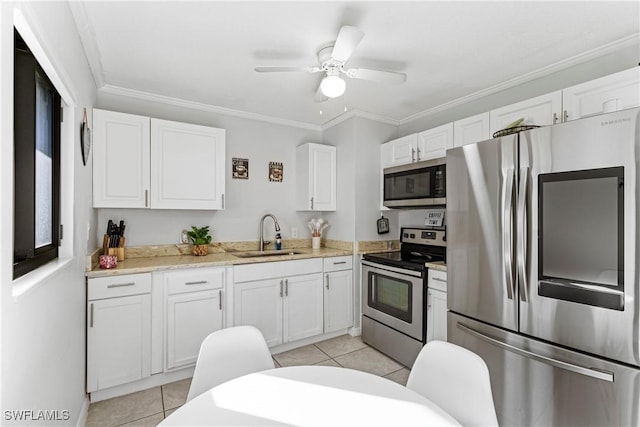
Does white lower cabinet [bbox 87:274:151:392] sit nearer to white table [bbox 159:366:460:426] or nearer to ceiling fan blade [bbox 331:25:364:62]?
white table [bbox 159:366:460:426]

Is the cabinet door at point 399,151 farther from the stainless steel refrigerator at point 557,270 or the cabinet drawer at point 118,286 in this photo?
the cabinet drawer at point 118,286

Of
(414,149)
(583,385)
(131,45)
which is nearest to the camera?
(583,385)

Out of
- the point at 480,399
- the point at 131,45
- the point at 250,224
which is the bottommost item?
the point at 480,399

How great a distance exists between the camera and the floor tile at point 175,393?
2.17 metres

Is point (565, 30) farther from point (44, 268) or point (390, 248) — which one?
point (44, 268)

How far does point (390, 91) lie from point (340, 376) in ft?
8.06

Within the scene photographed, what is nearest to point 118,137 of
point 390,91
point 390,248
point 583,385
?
point 390,91

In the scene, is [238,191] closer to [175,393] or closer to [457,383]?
[175,393]

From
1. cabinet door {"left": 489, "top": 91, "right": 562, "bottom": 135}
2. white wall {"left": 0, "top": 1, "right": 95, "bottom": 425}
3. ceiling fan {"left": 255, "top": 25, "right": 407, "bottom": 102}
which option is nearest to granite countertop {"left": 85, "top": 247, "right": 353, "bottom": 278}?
white wall {"left": 0, "top": 1, "right": 95, "bottom": 425}

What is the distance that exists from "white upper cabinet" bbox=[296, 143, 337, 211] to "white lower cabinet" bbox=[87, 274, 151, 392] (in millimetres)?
1796

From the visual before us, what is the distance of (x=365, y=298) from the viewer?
321cm

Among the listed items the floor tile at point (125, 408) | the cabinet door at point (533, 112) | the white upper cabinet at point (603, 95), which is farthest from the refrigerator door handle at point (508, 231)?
the floor tile at point (125, 408)

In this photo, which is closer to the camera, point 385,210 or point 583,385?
point 583,385

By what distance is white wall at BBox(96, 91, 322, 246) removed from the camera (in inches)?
111
